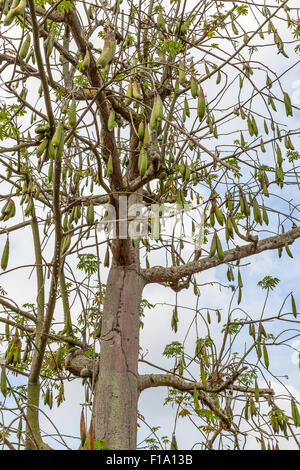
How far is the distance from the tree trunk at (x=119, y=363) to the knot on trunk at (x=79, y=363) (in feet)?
0.52

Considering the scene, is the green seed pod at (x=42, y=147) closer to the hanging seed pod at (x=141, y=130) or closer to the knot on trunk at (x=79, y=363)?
the hanging seed pod at (x=141, y=130)

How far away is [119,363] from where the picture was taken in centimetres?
362

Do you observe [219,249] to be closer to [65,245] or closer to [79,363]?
[65,245]

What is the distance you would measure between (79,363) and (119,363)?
440 millimetres

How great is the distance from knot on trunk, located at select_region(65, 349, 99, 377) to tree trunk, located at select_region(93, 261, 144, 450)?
0.16 m

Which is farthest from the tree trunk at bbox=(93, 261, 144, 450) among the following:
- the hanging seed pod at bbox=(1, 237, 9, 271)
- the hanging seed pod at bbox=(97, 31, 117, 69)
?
the hanging seed pod at bbox=(97, 31, 117, 69)

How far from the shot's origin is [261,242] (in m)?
4.17

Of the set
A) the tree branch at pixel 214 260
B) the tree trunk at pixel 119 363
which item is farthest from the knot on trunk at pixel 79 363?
the tree branch at pixel 214 260

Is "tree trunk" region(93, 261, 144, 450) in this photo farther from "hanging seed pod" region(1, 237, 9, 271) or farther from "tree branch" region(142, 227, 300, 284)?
"hanging seed pod" region(1, 237, 9, 271)

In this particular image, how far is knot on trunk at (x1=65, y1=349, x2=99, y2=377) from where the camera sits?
3793 millimetres

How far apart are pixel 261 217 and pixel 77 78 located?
1.76 meters

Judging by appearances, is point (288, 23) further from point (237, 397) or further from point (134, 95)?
point (237, 397)

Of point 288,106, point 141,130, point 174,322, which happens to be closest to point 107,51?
point 141,130
